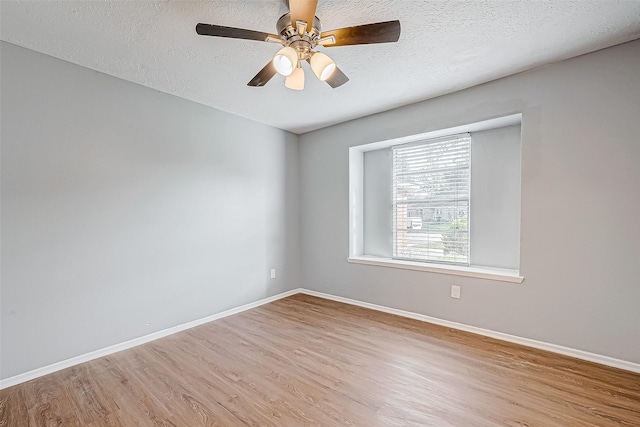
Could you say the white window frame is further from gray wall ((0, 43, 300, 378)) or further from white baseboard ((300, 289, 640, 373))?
gray wall ((0, 43, 300, 378))

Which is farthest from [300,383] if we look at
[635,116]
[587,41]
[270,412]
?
[587,41]

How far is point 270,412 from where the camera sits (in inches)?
68.3

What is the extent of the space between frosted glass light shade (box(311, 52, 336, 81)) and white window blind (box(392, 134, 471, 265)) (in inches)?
78.8

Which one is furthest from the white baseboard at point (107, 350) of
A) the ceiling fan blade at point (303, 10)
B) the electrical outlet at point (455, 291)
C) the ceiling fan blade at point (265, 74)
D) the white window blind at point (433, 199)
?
the ceiling fan blade at point (303, 10)

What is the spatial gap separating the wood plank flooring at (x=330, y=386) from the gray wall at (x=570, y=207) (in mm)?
306

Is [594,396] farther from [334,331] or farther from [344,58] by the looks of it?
[344,58]

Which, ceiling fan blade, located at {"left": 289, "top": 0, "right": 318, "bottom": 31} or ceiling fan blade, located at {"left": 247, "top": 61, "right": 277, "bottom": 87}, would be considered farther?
ceiling fan blade, located at {"left": 247, "top": 61, "right": 277, "bottom": 87}

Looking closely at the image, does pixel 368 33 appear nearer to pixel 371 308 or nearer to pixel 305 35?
pixel 305 35

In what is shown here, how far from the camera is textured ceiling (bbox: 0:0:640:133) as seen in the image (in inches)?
69.0

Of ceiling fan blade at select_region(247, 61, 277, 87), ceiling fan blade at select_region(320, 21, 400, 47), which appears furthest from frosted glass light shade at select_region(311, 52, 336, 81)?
ceiling fan blade at select_region(247, 61, 277, 87)

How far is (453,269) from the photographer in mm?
2971

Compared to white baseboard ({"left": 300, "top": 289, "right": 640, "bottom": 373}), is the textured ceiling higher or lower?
higher

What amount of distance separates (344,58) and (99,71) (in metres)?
2.12

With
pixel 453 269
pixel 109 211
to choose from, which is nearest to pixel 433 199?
pixel 453 269
